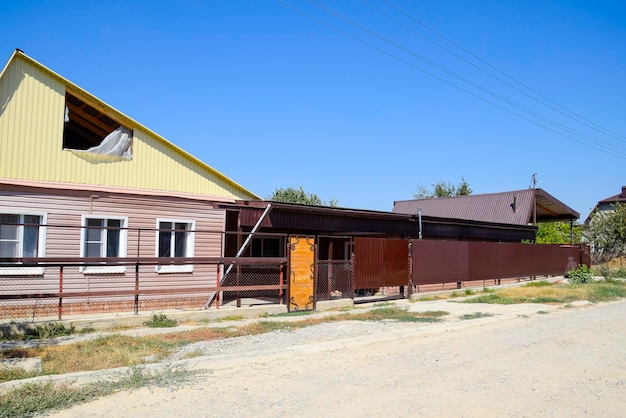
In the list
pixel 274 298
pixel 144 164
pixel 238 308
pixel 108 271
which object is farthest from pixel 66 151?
pixel 274 298

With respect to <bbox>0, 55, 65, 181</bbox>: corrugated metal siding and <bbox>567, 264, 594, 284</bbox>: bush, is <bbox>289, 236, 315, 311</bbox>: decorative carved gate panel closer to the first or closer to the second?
<bbox>0, 55, 65, 181</bbox>: corrugated metal siding

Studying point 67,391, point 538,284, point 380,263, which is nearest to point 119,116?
point 380,263

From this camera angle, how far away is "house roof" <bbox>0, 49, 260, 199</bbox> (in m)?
14.9

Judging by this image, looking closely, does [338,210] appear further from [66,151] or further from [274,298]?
[66,151]

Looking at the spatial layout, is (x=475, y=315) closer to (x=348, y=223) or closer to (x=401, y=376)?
(x=348, y=223)

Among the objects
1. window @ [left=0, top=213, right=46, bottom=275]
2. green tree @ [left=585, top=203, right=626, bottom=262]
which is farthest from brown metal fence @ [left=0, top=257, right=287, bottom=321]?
green tree @ [left=585, top=203, right=626, bottom=262]

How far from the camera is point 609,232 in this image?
144 ft

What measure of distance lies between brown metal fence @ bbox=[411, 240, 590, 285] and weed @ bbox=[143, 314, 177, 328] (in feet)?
32.7

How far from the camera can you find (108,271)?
1529 cm

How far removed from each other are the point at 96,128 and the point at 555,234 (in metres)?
39.0

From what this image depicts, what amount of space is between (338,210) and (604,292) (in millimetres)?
12598

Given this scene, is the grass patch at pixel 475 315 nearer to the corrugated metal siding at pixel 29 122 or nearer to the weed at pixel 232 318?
the weed at pixel 232 318

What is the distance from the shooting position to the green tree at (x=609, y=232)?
42.8 m

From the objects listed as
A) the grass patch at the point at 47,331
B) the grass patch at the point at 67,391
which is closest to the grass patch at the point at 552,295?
the grass patch at the point at 47,331
